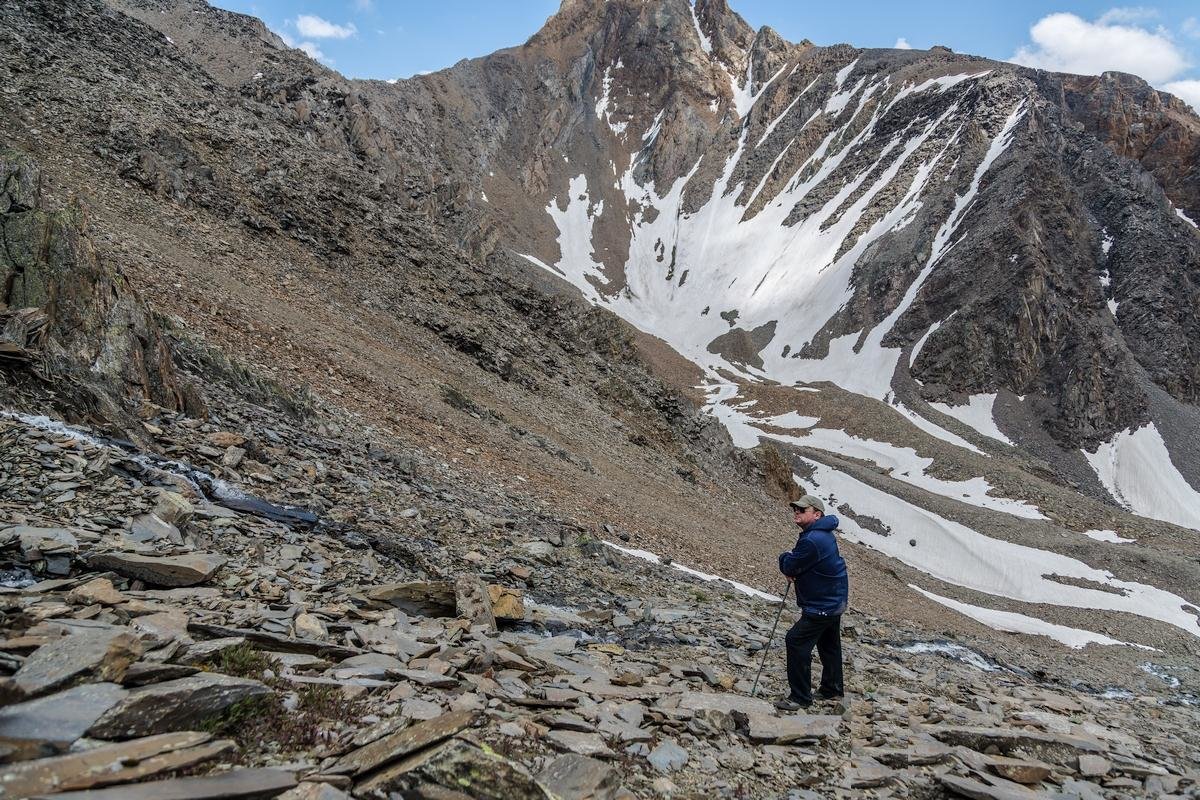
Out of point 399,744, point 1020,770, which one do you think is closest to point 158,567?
point 399,744

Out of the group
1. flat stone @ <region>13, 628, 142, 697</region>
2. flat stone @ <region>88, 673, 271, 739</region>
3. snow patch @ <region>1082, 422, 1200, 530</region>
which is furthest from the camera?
snow patch @ <region>1082, 422, 1200, 530</region>

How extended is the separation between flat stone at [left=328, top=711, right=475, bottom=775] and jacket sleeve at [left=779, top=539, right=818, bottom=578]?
505 centimetres

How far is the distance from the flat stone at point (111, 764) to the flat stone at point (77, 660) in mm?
676

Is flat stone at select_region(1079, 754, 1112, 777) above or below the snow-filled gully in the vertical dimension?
below

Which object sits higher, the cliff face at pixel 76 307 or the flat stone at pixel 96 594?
the cliff face at pixel 76 307

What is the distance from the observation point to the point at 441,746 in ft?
13.0

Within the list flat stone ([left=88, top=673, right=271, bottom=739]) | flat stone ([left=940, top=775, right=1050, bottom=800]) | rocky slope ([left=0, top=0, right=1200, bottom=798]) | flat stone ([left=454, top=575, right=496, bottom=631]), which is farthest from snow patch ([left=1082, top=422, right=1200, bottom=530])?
flat stone ([left=88, top=673, right=271, bottom=739])

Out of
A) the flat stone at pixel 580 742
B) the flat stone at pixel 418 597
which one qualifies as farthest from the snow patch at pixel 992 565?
the flat stone at pixel 580 742

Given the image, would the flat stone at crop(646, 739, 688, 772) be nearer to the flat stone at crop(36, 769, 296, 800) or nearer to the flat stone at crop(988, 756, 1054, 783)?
the flat stone at crop(36, 769, 296, 800)

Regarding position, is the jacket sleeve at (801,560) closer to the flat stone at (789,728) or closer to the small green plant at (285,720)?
the flat stone at (789,728)

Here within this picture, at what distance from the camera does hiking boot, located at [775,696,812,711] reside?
7.40 meters

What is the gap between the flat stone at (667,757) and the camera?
501 centimetres

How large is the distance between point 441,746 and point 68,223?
13529mm

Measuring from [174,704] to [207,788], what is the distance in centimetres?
92
